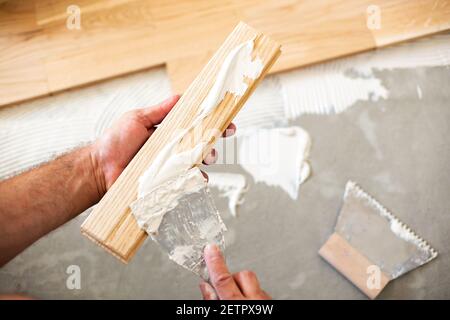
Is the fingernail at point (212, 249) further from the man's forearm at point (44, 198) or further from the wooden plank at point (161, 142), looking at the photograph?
the man's forearm at point (44, 198)

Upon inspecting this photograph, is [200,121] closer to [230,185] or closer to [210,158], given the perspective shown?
[210,158]

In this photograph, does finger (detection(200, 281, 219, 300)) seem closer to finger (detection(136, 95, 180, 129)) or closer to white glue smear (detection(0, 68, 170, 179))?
finger (detection(136, 95, 180, 129))

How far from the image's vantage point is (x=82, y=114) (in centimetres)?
171

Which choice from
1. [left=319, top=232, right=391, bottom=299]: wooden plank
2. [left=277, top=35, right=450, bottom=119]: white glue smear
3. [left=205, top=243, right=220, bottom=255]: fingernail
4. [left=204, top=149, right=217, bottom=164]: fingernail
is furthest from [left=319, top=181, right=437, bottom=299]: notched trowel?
[left=205, top=243, right=220, bottom=255]: fingernail

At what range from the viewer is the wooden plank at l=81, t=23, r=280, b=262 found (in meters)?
1.03

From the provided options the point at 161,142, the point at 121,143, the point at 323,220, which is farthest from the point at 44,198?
the point at 323,220

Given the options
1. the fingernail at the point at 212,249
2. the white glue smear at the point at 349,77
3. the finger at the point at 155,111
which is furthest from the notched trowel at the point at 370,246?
the finger at the point at 155,111

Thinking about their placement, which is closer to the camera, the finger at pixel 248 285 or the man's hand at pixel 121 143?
the finger at pixel 248 285

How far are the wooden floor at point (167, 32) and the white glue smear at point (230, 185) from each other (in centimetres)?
41

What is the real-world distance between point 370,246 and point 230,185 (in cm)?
60

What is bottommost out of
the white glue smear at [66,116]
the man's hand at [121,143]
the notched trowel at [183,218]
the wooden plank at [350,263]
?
the wooden plank at [350,263]

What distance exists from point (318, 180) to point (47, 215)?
1.02 m

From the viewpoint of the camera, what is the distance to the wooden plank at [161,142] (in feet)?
3.38
